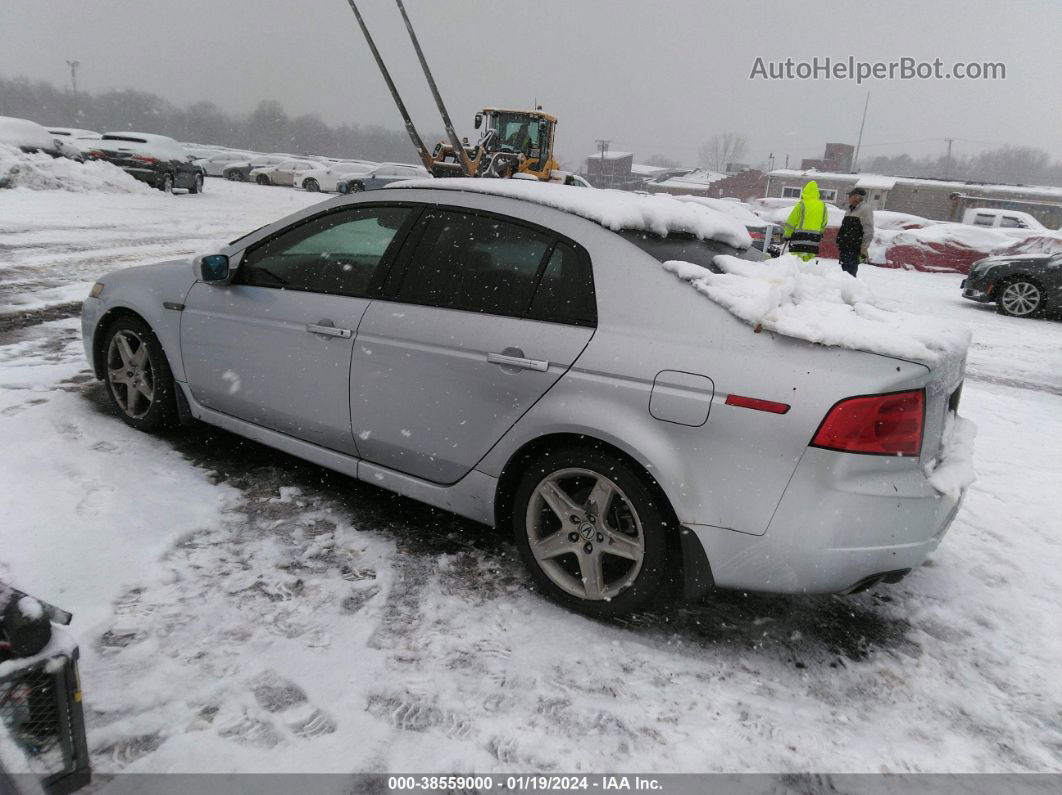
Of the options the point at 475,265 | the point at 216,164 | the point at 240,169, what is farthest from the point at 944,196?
the point at 475,265

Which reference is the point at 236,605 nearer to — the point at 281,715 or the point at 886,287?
the point at 281,715

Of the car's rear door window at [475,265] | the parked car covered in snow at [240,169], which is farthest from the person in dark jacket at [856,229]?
the parked car covered in snow at [240,169]

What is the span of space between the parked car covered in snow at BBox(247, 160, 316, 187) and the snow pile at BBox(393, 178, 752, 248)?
34470mm

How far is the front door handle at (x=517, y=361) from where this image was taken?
8.52 feet

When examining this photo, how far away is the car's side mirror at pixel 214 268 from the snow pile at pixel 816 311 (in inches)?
89.5

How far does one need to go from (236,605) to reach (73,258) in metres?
8.94

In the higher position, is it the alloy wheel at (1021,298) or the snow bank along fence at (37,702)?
the alloy wheel at (1021,298)

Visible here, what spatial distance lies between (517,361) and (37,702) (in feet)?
5.69

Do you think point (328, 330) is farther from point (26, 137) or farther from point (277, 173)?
point (277, 173)

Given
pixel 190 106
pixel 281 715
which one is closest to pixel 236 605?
pixel 281 715

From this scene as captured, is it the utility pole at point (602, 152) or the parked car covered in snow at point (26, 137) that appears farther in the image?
the utility pole at point (602, 152)

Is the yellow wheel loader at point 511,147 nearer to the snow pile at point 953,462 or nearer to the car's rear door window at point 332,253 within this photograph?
the car's rear door window at point 332,253

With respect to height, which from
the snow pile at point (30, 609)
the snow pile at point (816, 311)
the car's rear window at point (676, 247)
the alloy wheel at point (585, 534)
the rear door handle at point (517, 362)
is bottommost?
the alloy wheel at point (585, 534)

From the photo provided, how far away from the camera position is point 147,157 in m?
20.9
